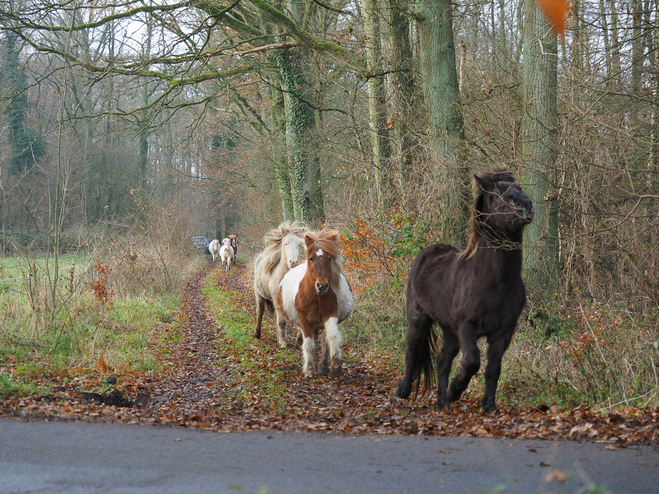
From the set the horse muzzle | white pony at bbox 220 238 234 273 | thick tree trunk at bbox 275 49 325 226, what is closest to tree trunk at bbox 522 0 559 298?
the horse muzzle

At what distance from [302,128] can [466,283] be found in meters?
15.1

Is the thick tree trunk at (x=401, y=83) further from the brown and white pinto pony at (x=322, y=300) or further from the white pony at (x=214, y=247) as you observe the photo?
the white pony at (x=214, y=247)

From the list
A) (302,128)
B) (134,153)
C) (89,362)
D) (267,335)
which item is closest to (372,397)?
(89,362)

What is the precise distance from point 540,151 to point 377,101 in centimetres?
610

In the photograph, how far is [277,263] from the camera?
13453mm

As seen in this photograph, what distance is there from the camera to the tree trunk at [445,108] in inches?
447

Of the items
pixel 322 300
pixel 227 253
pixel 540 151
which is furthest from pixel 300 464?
pixel 227 253

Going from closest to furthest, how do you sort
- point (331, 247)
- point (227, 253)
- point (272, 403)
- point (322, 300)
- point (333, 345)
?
1. point (272, 403)
2. point (333, 345)
3. point (322, 300)
4. point (331, 247)
5. point (227, 253)

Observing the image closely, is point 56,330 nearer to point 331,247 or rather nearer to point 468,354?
point 331,247

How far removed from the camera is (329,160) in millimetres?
21688

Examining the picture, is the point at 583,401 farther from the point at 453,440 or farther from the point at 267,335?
the point at 267,335

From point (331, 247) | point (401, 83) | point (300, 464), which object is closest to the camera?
point (300, 464)

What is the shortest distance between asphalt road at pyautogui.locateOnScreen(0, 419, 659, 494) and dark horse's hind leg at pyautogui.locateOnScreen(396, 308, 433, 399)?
2.65 m

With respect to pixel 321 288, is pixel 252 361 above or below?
below
